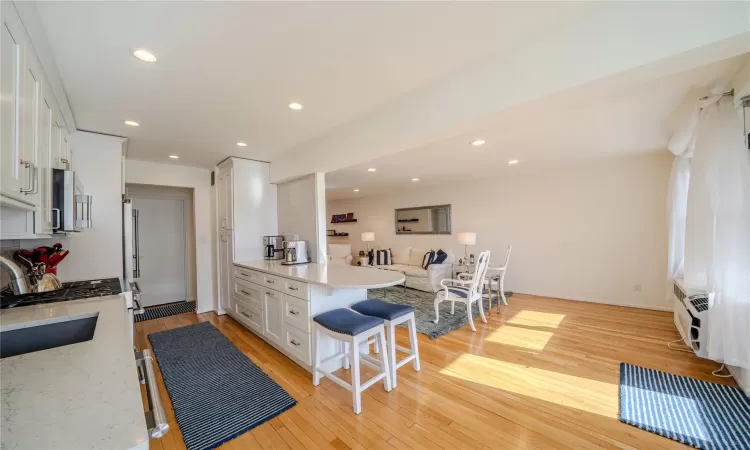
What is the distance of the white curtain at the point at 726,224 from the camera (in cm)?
194

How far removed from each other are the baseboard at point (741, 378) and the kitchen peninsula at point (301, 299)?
2.58 m

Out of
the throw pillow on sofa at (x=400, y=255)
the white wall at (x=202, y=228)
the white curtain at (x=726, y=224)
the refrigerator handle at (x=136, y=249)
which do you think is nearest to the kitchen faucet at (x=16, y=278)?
the white wall at (x=202, y=228)

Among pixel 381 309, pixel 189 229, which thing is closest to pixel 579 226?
pixel 381 309

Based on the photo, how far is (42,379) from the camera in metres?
0.81

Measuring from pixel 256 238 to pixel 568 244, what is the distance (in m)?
5.14

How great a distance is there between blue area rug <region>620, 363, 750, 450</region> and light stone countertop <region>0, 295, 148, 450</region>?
8.72ft

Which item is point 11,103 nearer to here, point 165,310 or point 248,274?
point 248,274

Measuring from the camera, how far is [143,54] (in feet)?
5.32

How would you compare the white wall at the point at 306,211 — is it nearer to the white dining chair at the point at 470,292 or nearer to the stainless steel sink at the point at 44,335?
the white dining chair at the point at 470,292

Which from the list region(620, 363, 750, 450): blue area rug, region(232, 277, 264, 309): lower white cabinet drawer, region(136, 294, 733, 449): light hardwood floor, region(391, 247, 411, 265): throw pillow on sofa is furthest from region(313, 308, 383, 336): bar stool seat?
region(391, 247, 411, 265): throw pillow on sofa

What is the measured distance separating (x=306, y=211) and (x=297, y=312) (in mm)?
1476

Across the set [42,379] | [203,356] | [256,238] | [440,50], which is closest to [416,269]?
[256,238]

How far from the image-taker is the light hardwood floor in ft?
5.71

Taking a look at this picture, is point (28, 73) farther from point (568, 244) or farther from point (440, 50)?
point (568, 244)
